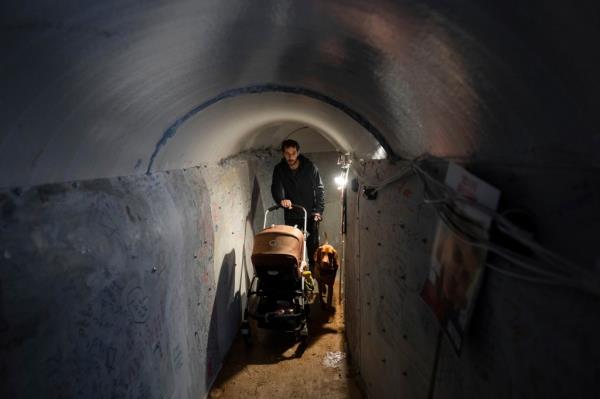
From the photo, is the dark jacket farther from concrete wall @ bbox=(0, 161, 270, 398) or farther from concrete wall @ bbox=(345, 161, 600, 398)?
concrete wall @ bbox=(345, 161, 600, 398)

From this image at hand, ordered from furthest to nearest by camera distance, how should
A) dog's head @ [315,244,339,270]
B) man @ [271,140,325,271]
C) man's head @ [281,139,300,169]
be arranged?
man @ [271,140,325,271], man's head @ [281,139,300,169], dog's head @ [315,244,339,270]

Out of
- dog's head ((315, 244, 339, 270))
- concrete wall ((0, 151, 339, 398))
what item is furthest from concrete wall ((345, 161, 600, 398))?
concrete wall ((0, 151, 339, 398))

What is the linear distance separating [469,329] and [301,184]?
5.20 meters

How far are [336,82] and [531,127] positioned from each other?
1780 millimetres

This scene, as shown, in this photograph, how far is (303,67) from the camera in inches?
101

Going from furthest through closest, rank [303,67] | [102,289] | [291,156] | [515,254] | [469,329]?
1. [291,156]
2. [303,67]
3. [102,289]
4. [469,329]
5. [515,254]

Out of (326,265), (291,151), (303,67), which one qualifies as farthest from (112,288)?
→ (291,151)

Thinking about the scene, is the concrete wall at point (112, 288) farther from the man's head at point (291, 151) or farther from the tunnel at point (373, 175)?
the man's head at point (291, 151)

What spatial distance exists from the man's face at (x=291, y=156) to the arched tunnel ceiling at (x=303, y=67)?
3626 millimetres

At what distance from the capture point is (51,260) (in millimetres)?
1644

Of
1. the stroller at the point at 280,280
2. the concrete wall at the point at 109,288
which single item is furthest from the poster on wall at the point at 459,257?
the stroller at the point at 280,280

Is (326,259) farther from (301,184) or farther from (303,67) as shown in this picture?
(303,67)

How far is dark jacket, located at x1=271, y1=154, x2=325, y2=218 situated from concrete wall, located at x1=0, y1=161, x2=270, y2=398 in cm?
230

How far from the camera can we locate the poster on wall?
1294mm
